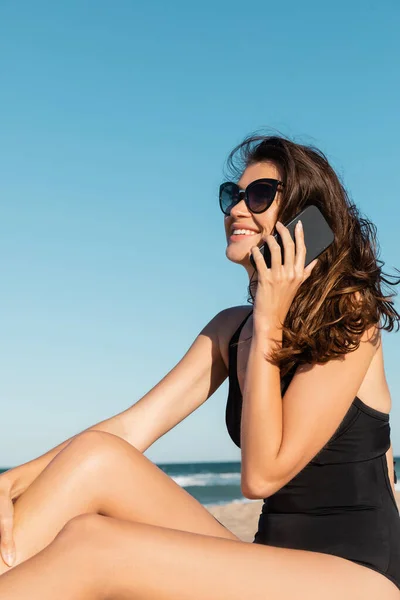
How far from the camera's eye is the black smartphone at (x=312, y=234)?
9.46 ft

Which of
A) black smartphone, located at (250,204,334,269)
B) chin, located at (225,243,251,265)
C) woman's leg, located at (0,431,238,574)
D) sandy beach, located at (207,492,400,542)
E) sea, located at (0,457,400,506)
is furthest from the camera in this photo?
sea, located at (0,457,400,506)

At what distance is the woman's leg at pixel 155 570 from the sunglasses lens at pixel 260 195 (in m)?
1.46

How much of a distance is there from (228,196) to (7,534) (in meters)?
1.74

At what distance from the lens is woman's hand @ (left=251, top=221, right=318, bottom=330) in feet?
8.86

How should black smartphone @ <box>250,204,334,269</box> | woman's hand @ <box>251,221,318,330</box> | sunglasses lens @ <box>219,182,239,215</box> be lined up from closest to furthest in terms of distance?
woman's hand @ <box>251,221,318,330</box>
black smartphone @ <box>250,204,334,269</box>
sunglasses lens @ <box>219,182,239,215</box>

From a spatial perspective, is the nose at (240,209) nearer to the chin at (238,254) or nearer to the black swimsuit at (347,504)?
the chin at (238,254)

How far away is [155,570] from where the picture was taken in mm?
2053

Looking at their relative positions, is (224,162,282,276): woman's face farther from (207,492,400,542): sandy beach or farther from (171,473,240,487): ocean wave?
(171,473,240,487): ocean wave

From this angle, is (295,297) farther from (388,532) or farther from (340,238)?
(388,532)

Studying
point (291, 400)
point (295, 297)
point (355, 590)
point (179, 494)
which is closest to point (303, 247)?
point (295, 297)

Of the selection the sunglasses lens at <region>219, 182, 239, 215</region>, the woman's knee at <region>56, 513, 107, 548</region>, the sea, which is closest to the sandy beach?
the sunglasses lens at <region>219, 182, 239, 215</region>

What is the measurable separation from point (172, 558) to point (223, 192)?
1799 millimetres

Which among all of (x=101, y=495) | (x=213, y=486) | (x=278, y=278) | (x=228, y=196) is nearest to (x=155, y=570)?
(x=101, y=495)

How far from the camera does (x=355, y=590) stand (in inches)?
87.4
